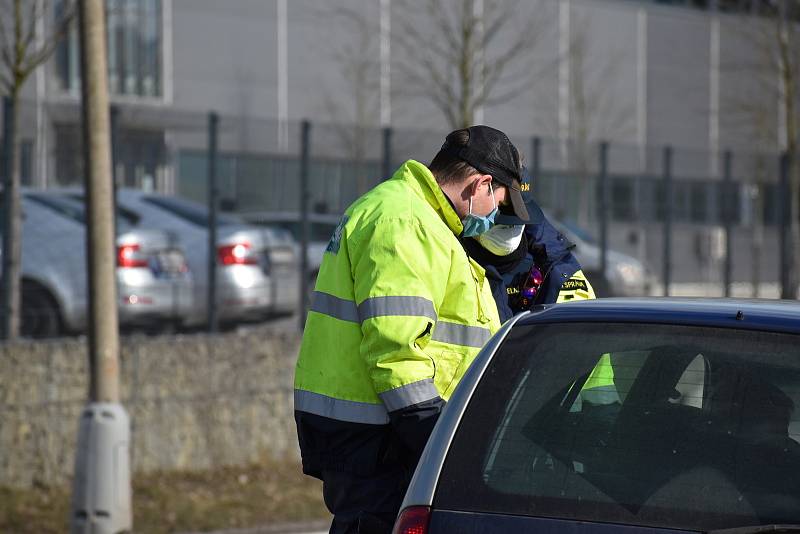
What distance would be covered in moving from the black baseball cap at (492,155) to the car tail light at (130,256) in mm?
6600

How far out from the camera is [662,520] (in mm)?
2768

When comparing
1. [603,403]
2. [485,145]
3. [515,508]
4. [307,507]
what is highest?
[485,145]

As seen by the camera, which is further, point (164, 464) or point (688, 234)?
point (688, 234)

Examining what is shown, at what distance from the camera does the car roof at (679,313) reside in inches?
118

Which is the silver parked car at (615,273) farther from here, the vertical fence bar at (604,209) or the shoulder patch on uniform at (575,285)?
the shoulder patch on uniform at (575,285)

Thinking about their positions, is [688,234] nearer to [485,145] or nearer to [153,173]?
[153,173]

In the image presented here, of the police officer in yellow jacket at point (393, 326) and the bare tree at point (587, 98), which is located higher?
the bare tree at point (587, 98)

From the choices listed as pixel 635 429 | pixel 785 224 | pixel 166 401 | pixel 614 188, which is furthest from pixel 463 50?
pixel 635 429

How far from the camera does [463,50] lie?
51.2 feet

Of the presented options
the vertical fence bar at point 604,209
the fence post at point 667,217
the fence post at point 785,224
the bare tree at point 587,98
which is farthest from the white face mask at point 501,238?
the bare tree at point 587,98

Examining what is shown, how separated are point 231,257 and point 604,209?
423 cm

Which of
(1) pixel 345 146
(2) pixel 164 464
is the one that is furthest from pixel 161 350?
(1) pixel 345 146

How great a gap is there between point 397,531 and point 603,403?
1.92 ft

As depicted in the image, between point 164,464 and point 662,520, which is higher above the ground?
point 662,520
